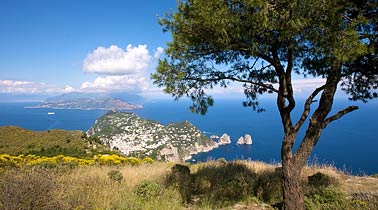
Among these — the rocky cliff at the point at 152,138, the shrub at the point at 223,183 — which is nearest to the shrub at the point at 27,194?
the shrub at the point at 223,183

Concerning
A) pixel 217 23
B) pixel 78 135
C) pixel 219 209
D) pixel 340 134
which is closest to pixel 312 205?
pixel 219 209

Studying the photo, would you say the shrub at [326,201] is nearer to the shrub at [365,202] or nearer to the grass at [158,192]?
the grass at [158,192]

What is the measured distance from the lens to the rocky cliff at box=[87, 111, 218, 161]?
85.6 metres

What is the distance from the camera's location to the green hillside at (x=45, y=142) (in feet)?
99.2

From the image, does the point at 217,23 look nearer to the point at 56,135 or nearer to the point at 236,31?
the point at 236,31

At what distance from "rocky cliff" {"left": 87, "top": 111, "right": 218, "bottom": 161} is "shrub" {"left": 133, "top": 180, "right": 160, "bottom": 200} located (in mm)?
71323

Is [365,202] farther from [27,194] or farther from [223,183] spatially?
[27,194]

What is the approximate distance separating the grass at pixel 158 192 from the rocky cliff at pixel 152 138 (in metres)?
70.1

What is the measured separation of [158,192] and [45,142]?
33279mm

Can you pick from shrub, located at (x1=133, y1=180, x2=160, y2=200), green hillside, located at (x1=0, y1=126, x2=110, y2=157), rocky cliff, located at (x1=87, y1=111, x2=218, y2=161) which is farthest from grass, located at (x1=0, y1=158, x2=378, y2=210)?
rocky cliff, located at (x1=87, y1=111, x2=218, y2=161)

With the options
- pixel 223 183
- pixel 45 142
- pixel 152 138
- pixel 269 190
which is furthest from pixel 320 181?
pixel 152 138

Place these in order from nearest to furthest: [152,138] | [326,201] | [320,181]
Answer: [326,201]
[320,181]
[152,138]

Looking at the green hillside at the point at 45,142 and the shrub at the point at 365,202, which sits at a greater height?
the shrub at the point at 365,202

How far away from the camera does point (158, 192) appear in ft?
22.2
